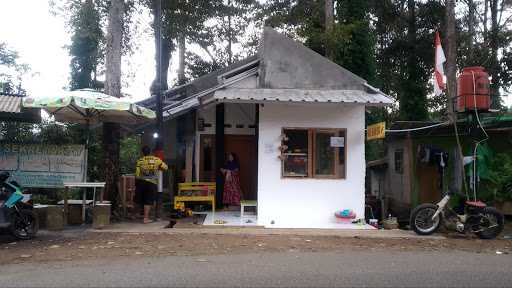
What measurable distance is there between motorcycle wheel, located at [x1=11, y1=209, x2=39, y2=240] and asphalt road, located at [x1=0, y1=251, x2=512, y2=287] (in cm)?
223

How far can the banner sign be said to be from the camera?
11.3m

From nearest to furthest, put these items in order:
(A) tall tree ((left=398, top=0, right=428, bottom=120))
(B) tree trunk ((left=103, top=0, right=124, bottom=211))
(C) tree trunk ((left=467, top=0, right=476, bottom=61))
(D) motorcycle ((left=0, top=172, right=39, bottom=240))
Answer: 1. (D) motorcycle ((left=0, top=172, right=39, bottom=240))
2. (B) tree trunk ((left=103, top=0, right=124, bottom=211))
3. (C) tree trunk ((left=467, top=0, right=476, bottom=61))
4. (A) tall tree ((left=398, top=0, right=428, bottom=120))

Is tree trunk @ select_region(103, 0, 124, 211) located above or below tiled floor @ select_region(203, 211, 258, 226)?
above

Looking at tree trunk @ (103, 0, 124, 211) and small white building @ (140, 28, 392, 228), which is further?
tree trunk @ (103, 0, 124, 211)

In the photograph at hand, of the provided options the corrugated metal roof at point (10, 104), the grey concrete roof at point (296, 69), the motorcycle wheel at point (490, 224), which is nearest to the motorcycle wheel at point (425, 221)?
the motorcycle wheel at point (490, 224)

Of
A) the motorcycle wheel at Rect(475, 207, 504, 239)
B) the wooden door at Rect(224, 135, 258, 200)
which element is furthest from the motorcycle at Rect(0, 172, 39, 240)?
the motorcycle wheel at Rect(475, 207, 504, 239)

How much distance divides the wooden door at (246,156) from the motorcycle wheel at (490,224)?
250 inches

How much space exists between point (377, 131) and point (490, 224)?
2.99m

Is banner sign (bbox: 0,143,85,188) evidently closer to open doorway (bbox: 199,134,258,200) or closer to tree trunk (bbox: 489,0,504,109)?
open doorway (bbox: 199,134,258,200)

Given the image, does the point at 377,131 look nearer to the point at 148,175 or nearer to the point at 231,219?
the point at 231,219

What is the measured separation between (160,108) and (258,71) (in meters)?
2.52

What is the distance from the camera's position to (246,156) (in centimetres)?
1436

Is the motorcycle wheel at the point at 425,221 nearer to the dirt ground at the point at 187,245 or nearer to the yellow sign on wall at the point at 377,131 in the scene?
the dirt ground at the point at 187,245

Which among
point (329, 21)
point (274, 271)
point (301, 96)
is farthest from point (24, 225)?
point (329, 21)
